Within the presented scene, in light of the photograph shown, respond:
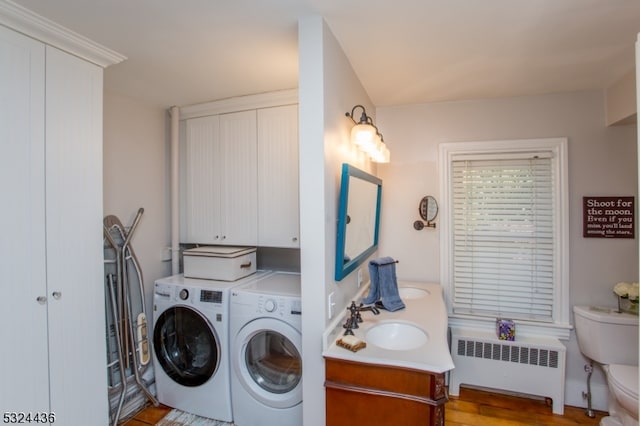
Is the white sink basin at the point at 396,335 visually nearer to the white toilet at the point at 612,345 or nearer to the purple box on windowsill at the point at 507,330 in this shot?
the purple box on windowsill at the point at 507,330

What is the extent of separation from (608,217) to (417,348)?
1.94 meters

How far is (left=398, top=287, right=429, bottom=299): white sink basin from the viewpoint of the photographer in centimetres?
247

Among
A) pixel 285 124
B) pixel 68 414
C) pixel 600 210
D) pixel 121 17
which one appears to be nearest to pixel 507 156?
pixel 600 210

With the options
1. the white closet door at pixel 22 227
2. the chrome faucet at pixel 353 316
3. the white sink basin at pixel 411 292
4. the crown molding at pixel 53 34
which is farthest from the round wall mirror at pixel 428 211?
the white closet door at pixel 22 227

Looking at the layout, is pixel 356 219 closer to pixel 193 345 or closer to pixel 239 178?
pixel 239 178

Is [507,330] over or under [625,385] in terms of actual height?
over

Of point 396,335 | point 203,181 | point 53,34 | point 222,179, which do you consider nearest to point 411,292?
point 396,335

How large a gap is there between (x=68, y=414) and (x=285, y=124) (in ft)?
6.76

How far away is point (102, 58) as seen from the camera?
1.73m

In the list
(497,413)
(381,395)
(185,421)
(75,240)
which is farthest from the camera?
(497,413)

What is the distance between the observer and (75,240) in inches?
64.7

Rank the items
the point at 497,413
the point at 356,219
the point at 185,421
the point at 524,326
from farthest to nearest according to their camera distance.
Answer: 1. the point at 524,326
2. the point at 497,413
3. the point at 185,421
4. the point at 356,219

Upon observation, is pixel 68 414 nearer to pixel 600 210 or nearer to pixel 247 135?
pixel 247 135

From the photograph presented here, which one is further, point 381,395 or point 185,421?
point 185,421
